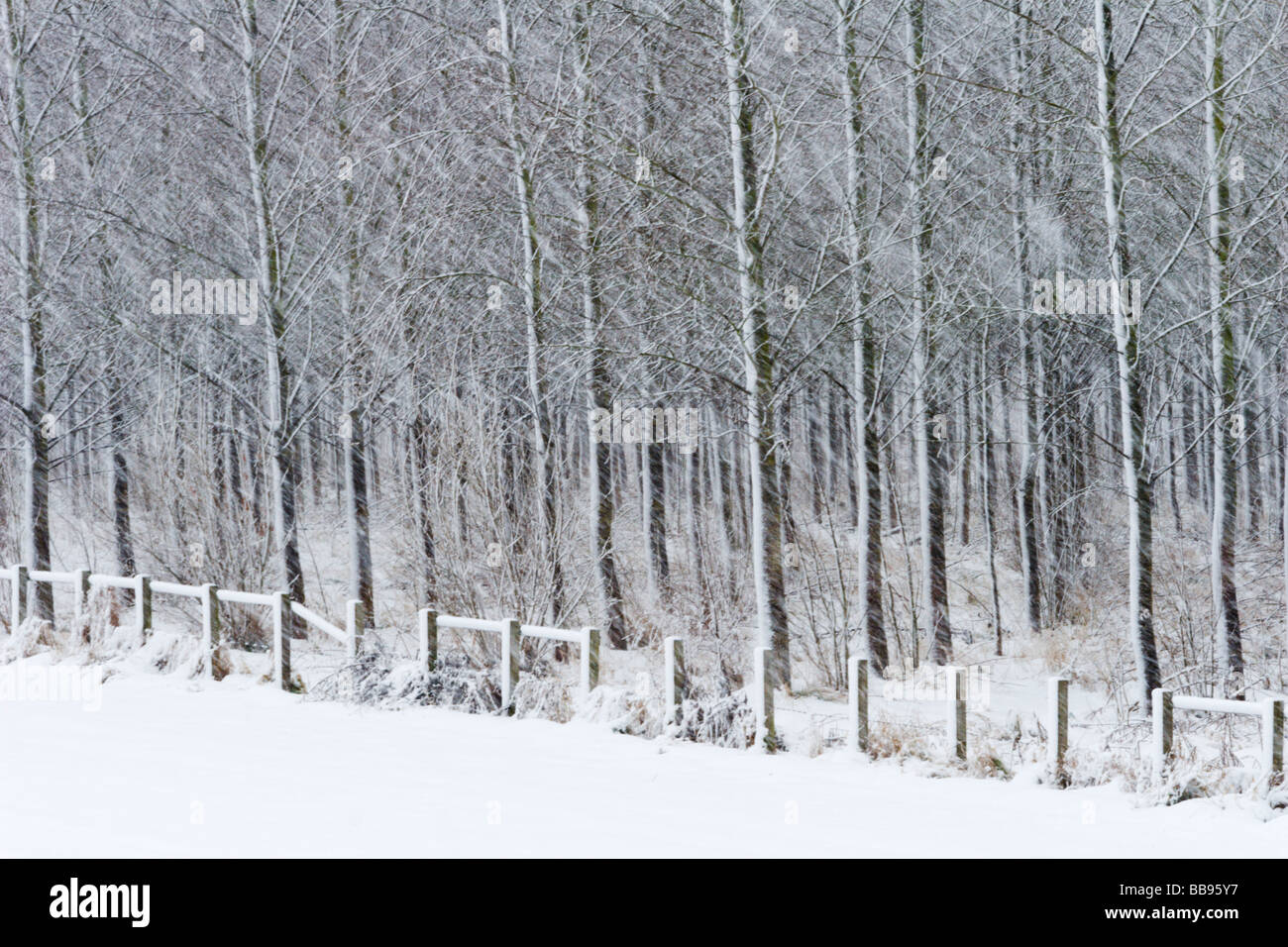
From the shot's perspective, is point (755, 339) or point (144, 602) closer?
point (755, 339)

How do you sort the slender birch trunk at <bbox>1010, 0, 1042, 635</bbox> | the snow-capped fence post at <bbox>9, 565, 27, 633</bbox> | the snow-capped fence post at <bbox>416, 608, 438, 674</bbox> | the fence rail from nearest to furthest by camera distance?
the fence rail, the snow-capped fence post at <bbox>416, 608, 438, 674</bbox>, the snow-capped fence post at <bbox>9, 565, 27, 633</bbox>, the slender birch trunk at <bbox>1010, 0, 1042, 635</bbox>

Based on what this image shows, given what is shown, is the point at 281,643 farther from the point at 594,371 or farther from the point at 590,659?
the point at 594,371

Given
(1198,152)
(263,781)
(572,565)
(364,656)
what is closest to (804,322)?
(1198,152)

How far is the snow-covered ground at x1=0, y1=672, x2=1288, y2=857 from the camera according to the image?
278 inches

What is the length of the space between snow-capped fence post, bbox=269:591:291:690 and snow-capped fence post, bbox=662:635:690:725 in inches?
164

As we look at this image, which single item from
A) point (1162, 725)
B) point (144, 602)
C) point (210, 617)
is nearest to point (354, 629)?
point (210, 617)

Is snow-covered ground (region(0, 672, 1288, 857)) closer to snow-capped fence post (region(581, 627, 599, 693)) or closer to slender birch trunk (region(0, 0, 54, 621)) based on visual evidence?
snow-capped fence post (region(581, 627, 599, 693))

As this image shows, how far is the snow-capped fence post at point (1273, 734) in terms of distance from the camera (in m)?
7.94

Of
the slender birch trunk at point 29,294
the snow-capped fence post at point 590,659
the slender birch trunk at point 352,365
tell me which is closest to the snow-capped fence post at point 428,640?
the snow-capped fence post at point 590,659

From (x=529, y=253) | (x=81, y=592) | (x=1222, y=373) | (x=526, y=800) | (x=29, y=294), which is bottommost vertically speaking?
(x=526, y=800)

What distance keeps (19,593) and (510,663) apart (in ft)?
26.8

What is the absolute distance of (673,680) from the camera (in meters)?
10.1

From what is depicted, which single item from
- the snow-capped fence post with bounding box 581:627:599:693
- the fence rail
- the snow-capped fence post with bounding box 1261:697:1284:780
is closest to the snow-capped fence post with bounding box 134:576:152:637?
the fence rail

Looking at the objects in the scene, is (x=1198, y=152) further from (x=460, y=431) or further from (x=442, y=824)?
(x=442, y=824)
